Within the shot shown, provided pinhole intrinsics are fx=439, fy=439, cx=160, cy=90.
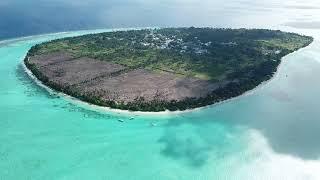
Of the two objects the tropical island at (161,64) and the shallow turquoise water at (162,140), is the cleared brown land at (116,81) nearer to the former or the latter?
the tropical island at (161,64)

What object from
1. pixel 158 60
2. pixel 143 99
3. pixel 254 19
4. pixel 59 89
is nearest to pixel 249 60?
pixel 158 60

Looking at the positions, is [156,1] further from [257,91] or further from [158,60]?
[257,91]

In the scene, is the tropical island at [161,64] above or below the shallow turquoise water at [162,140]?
above

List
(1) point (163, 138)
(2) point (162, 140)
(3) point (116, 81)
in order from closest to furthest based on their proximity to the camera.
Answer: (2) point (162, 140) → (1) point (163, 138) → (3) point (116, 81)

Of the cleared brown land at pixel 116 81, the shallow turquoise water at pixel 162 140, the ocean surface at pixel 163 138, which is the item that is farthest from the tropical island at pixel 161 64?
the shallow turquoise water at pixel 162 140

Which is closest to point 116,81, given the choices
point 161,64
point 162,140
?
point 161,64

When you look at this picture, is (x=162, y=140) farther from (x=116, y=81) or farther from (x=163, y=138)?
(x=116, y=81)
